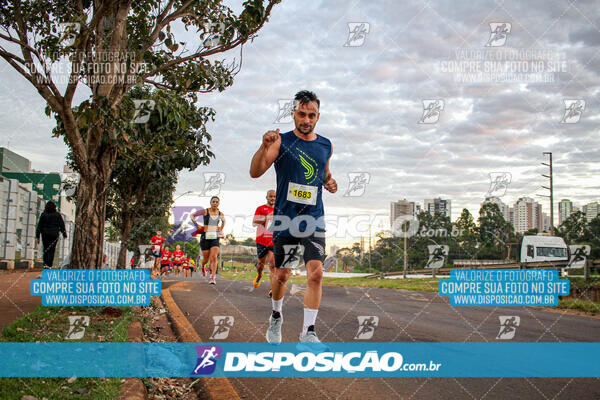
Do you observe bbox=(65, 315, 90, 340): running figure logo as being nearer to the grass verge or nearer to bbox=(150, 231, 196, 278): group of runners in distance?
the grass verge

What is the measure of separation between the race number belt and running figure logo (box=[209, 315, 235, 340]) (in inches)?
142

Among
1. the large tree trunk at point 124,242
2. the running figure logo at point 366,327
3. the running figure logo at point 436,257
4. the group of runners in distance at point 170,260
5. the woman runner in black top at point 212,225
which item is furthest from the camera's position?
the running figure logo at point 436,257

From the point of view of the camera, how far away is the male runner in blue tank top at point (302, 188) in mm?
3447

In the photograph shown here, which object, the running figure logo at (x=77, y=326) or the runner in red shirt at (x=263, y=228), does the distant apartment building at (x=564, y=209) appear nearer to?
the runner in red shirt at (x=263, y=228)

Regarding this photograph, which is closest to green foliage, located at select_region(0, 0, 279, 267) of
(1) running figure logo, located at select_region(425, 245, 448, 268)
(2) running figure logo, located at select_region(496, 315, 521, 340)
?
(2) running figure logo, located at select_region(496, 315, 521, 340)

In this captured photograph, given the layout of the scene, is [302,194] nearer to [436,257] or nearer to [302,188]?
[302,188]

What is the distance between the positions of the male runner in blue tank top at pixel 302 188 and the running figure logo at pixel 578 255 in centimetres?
1453

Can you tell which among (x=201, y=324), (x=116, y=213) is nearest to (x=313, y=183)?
Result: (x=201, y=324)

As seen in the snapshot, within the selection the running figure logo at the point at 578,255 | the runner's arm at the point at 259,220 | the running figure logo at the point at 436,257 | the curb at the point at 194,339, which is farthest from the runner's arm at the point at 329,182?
the running figure logo at the point at 578,255

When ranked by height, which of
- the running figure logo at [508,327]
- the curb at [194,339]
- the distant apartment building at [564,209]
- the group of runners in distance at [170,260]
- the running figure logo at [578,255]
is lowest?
the running figure logo at [508,327]

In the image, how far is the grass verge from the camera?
3627 mm

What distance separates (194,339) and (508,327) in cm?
591

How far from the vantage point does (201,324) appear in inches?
300

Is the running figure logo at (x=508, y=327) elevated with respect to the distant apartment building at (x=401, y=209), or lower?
lower
